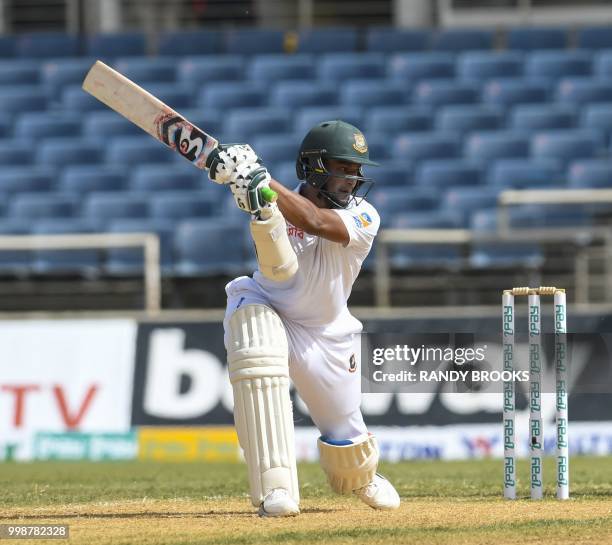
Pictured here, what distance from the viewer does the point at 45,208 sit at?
539 inches

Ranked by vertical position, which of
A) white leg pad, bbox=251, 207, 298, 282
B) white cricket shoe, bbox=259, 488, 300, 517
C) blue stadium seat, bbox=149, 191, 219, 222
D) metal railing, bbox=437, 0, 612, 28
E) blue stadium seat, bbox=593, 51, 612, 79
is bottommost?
white cricket shoe, bbox=259, 488, 300, 517

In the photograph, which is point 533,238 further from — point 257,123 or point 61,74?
point 61,74

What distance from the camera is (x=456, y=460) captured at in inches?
415

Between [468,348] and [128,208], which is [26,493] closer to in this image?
[468,348]

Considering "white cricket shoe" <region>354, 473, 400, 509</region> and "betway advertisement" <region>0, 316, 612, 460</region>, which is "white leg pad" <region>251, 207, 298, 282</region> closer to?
"white cricket shoe" <region>354, 473, 400, 509</region>

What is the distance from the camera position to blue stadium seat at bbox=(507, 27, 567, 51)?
16.1 meters

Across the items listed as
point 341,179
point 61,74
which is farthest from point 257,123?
point 341,179

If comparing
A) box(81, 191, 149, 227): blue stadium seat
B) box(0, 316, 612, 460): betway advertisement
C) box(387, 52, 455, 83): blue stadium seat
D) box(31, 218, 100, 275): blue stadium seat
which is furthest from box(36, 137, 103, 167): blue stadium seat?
box(0, 316, 612, 460): betway advertisement

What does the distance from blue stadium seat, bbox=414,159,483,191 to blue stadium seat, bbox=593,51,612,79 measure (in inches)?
98.4

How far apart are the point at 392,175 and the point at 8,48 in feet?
19.9

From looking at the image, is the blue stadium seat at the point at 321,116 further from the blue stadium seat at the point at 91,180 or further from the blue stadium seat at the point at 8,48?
the blue stadium seat at the point at 8,48

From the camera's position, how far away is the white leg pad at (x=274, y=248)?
5461 mm

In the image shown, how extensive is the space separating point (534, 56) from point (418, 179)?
2.74 metres

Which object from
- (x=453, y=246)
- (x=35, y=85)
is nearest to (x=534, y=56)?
(x=453, y=246)
